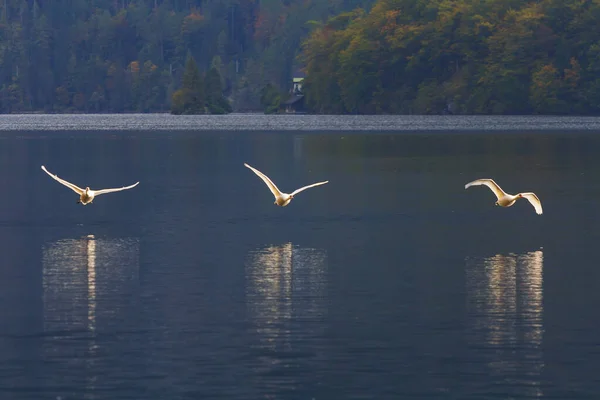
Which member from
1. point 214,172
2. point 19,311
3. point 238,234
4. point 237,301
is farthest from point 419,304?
point 214,172

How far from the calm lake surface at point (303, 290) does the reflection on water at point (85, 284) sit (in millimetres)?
95

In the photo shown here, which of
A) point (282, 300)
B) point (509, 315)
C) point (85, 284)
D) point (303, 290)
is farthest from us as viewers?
point (85, 284)

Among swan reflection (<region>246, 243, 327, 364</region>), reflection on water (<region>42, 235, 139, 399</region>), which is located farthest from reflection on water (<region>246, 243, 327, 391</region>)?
reflection on water (<region>42, 235, 139, 399</region>)

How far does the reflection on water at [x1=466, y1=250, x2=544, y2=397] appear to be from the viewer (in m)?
27.8

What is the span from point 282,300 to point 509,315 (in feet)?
18.8

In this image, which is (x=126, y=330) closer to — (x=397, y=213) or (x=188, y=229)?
(x=188, y=229)

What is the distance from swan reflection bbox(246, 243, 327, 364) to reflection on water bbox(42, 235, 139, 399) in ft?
11.3

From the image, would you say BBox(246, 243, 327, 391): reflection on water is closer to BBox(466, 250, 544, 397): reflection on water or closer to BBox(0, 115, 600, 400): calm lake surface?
BBox(0, 115, 600, 400): calm lake surface

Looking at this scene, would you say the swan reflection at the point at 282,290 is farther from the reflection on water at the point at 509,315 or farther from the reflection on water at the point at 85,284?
the reflection on water at the point at 509,315

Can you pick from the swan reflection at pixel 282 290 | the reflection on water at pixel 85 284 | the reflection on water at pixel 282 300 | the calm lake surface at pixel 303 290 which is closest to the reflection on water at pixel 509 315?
the calm lake surface at pixel 303 290

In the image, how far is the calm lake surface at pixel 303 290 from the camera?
1067 inches

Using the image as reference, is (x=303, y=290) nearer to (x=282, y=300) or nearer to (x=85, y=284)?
(x=282, y=300)

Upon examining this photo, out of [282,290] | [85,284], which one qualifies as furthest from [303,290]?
[85,284]

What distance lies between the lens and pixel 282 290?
36500 millimetres
